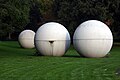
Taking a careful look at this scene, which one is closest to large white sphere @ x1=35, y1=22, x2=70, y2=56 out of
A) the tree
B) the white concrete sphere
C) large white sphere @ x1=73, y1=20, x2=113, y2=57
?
large white sphere @ x1=73, y1=20, x2=113, y2=57

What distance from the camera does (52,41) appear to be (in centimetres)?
2420

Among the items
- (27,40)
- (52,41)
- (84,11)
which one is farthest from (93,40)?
(27,40)

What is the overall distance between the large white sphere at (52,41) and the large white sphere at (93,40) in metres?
1.72

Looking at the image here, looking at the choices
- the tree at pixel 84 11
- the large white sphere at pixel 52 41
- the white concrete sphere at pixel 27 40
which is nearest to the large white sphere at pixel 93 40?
the large white sphere at pixel 52 41

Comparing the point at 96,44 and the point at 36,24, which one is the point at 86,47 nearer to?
the point at 96,44

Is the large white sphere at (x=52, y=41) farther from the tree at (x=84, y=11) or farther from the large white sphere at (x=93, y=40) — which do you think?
the tree at (x=84, y=11)

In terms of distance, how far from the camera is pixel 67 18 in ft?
153

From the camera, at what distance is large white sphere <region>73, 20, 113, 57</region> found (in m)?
22.4

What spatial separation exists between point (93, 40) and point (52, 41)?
3.38 m

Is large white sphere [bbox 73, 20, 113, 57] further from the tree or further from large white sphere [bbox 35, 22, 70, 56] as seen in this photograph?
the tree

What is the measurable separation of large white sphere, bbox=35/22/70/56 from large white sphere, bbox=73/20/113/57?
1717 mm

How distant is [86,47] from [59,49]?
8.70 feet

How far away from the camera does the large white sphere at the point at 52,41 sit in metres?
24.2

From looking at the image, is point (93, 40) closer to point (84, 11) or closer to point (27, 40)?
point (84, 11)
